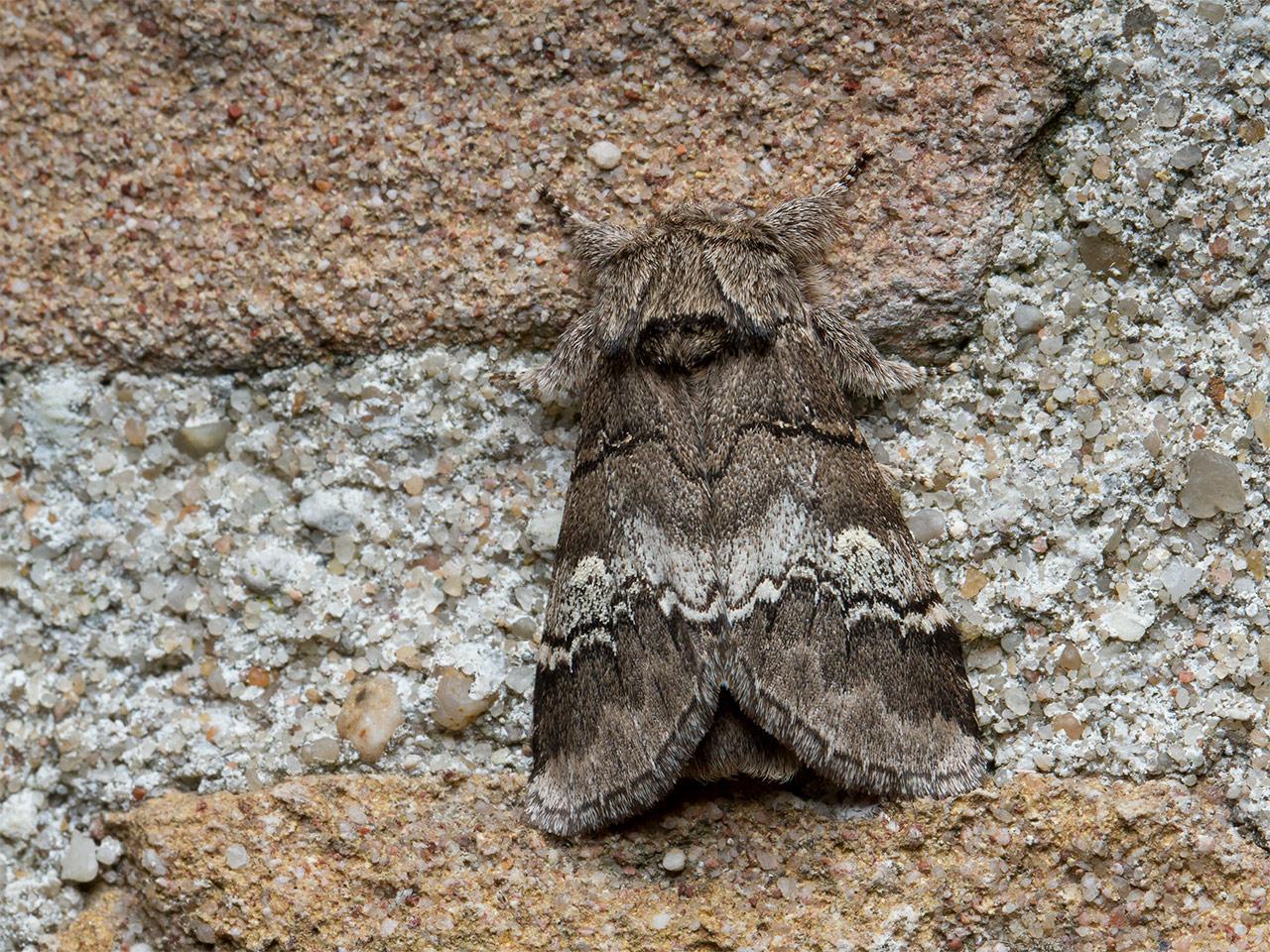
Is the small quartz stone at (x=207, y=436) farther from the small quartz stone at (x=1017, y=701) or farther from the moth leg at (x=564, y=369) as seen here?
the small quartz stone at (x=1017, y=701)

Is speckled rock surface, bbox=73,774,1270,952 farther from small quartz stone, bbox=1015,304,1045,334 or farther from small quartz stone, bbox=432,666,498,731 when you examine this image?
small quartz stone, bbox=1015,304,1045,334

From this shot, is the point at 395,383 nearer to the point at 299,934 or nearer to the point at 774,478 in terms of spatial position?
the point at 774,478

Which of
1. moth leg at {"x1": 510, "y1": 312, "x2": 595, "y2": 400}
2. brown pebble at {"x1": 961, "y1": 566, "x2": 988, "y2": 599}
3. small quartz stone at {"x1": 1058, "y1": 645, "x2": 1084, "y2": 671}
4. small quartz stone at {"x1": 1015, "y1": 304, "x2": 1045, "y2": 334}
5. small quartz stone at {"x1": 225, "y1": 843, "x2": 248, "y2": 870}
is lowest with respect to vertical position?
small quartz stone at {"x1": 225, "y1": 843, "x2": 248, "y2": 870}

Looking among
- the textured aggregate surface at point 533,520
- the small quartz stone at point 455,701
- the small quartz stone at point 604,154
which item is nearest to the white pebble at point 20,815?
the textured aggregate surface at point 533,520

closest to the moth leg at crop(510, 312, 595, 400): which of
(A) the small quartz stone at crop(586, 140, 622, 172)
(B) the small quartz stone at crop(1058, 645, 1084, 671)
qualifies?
(A) the small quartz stone at crop(586, 140, 622, 172)

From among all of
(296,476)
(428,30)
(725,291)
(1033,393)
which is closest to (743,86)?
(725,291)

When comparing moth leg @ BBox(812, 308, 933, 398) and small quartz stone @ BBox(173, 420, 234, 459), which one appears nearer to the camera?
moth leg @ BBox(812, 308, 933, 398)
